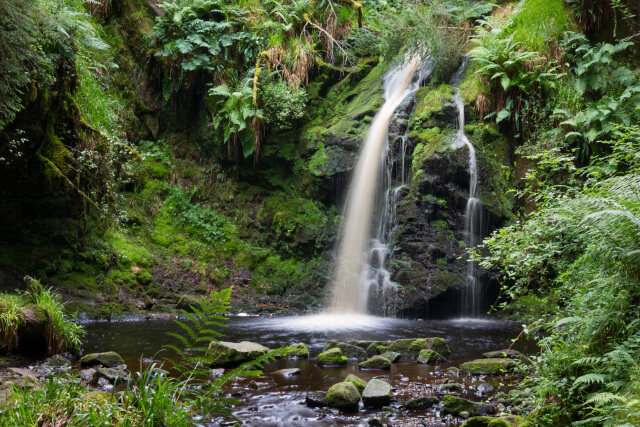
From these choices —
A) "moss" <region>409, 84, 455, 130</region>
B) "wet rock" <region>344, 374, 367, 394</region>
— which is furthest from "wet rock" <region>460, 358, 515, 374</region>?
"moss" <region>409, 84, 455, 130</region>

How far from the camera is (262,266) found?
1280 centimetres

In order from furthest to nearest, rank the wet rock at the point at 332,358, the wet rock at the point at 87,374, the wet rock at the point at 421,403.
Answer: the wet rock at the point at 332,358, the wet rock at the point at 87,374, the wet rock at the point at 421,403

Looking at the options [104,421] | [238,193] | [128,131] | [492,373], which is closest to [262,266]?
[238,193]

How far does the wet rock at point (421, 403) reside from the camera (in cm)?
450

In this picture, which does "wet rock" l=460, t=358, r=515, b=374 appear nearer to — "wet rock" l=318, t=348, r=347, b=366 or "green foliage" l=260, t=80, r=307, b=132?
"wet rock" l=318, t=348, r=347, b=366

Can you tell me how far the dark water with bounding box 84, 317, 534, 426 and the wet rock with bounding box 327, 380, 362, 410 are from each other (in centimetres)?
10

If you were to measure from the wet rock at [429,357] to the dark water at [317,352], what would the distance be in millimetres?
146

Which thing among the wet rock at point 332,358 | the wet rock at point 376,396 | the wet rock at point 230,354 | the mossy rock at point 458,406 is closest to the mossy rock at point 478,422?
the mossy rock at point 458,406

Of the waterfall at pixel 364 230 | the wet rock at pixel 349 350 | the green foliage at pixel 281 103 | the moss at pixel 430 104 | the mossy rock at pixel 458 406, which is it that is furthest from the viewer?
the green foliage at pixel 281 103

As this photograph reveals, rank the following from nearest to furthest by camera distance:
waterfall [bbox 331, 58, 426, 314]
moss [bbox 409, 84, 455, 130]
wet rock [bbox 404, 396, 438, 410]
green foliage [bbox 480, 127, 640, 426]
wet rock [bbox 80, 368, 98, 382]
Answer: green foliage [bbox 480, 127, 640, 426] < wet rock [bbox 404, 396, 438, 410] < wet rock [bbox 80, 368, 98, 382] < waterfall [bbox 331, 58, 426, 314] < moss [bbox 409, 84, 455, 130]

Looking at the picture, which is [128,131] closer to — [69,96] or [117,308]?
[69,96]

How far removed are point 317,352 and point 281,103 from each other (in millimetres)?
7991

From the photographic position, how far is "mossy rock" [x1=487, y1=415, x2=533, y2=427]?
11.3 feet

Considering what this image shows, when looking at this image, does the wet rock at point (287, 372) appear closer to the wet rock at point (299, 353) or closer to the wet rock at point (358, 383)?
the wet rock at point (299, 353)
